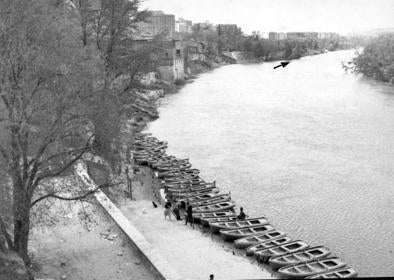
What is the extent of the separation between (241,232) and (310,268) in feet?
10.1

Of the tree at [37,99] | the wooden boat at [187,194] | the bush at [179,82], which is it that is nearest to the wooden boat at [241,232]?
the wooden boat at [187,194]

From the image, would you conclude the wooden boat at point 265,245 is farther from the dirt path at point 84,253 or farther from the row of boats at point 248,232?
the dirt path at point 84,253

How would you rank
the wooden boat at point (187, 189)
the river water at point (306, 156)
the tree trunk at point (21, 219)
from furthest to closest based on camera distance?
1. the wooden boat at point (187, 189)
2. the river water at point (306, 156)
3. the tree trunk at point (21, 219)

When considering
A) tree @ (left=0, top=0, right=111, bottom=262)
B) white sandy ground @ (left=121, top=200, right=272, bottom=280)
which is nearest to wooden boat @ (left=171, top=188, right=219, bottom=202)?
white sandy ground @ (left=121, top=200, right=272, bottom=280)

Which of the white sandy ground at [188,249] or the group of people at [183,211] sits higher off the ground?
the group of people at [183,211]

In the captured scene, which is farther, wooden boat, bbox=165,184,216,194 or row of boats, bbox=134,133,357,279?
wooden boat, bbox=165,184,216,194

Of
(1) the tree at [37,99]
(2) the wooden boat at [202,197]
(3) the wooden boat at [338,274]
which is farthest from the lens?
(2) the wooden boat at [202,197]

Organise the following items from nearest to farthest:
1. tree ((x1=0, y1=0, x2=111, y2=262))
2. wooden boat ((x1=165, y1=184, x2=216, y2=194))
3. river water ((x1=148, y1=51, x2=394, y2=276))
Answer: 1. tree ((x1=0, y1=0, x2=111, y2=262))
2. river water ((x1=148, y1=51, x2=394, y2=276))
3. wooden boat ((x1=165, y1=184, x2=216, y2=194))

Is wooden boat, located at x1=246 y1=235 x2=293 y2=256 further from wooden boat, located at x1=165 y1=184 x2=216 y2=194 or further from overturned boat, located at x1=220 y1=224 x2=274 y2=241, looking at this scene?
wooden boat, located at x1=165 y1=184 x2=216 y2=194

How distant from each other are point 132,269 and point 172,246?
124 inches

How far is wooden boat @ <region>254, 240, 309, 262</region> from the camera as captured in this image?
46.5 ft

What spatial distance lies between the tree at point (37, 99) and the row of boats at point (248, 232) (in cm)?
606

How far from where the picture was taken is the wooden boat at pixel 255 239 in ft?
49.9

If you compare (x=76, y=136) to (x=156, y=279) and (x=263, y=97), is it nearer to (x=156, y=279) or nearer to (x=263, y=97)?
(x=156, y=279)
